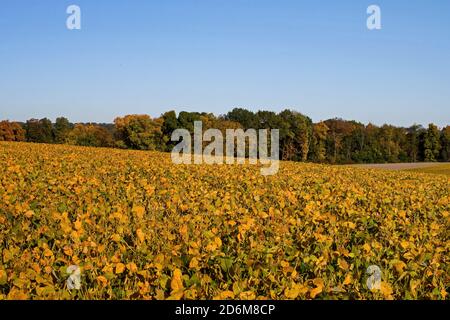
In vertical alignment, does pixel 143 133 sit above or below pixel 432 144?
above

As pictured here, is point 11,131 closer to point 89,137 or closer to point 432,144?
point 89,137

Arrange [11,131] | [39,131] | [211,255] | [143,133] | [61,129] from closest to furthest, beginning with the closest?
[211,255]
[143,133]
[11,131]
[39,131]
[61,129]

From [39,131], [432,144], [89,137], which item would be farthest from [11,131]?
[432,144]

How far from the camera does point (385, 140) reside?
11006 centimetres

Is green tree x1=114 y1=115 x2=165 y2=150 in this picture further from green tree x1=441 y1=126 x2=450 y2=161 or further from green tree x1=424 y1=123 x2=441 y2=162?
green tree x1=441 y1=126 x2=450 y2=161

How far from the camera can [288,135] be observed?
302ft

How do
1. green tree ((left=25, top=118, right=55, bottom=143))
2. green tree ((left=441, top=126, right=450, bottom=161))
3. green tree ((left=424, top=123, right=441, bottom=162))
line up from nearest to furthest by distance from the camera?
1. green tree ((left=25, top=118, right=55, bottom=143))
2. green tree ((left=441, top=126, right=450, bottom=161))
3. green tree ((left=424, top=123, right=441, bottom=162))

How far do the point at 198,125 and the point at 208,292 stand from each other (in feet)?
253

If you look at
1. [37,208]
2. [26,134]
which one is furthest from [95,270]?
[26,134]

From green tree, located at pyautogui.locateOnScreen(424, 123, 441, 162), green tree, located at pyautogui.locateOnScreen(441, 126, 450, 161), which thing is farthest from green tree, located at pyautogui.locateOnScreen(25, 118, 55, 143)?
green tree, located at pyautogui.locateOnScreen(441, 126, 450, 161)

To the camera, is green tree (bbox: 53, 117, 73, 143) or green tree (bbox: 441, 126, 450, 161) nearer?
green tree (bbox: 53, 117, 73, 143)

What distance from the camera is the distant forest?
272ft

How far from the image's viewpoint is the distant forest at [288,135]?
82812 mm
